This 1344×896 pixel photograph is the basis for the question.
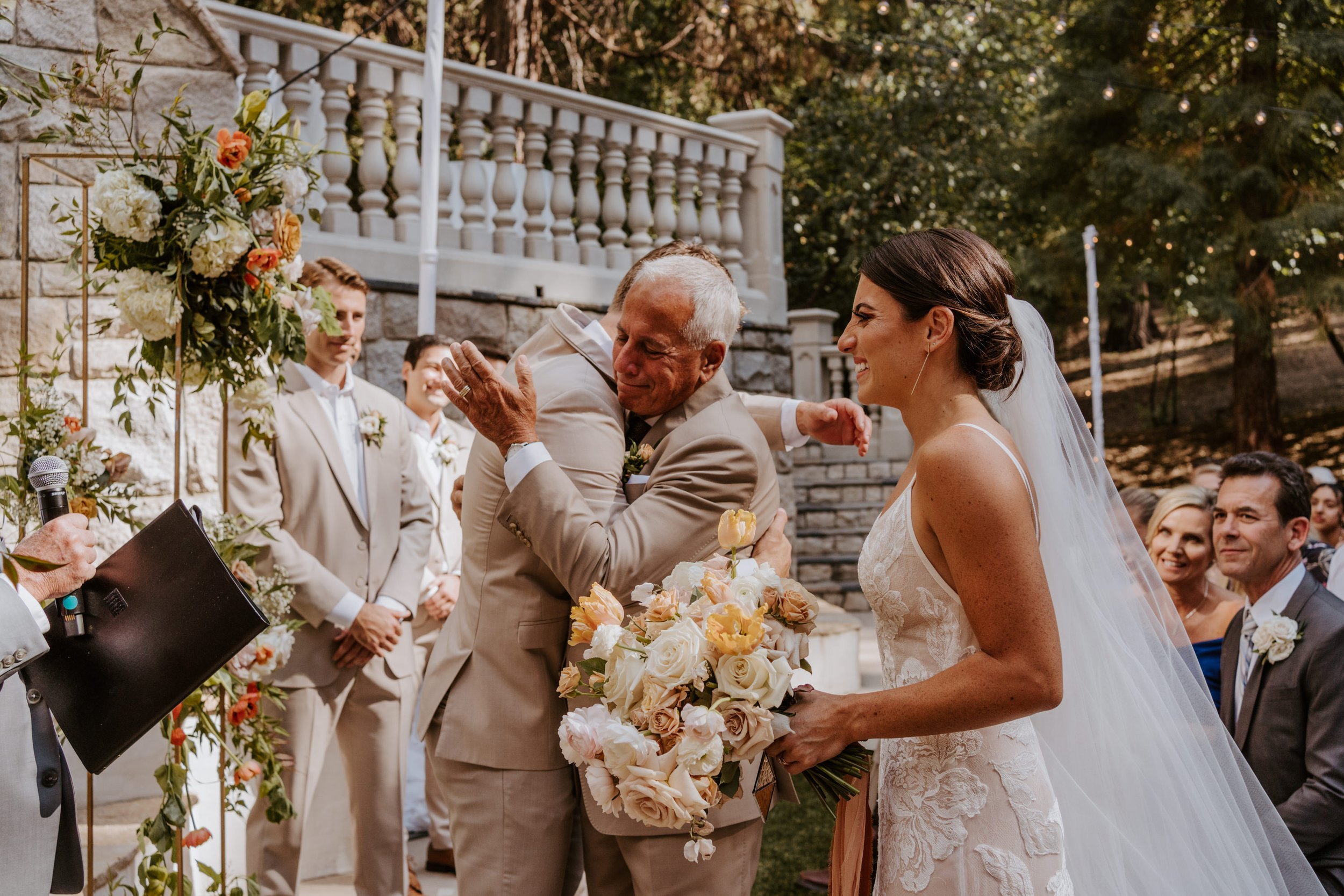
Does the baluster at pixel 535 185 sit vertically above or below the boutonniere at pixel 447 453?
above

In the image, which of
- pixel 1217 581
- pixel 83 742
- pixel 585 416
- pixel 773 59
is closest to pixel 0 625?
pixel 83 742

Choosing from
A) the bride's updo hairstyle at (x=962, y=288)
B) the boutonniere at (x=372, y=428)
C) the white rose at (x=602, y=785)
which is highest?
the bride's updo hairstyle at (x=962, y=288)

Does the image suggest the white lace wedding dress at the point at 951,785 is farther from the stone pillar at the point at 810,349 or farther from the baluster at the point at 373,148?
the stone pillar at the point at 810,349

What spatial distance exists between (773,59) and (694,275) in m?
12.9

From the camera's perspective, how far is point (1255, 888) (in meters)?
2.36

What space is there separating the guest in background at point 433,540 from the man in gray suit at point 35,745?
7.35 feet

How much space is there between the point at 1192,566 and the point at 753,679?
2721 millimetres

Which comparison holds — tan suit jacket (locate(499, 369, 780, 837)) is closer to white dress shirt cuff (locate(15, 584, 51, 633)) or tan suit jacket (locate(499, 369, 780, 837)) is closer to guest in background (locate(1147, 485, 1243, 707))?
white dress shirt cuff (locate(15, 584, 51, 633))

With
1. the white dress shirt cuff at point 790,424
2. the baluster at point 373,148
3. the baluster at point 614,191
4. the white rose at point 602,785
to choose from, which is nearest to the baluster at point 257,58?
the baluster at point 373,148

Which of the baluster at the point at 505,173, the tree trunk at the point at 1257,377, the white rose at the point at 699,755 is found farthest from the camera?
the tree trunk at the point at 1257,377

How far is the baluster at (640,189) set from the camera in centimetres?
780

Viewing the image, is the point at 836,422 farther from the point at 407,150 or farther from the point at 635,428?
the point at 407,150

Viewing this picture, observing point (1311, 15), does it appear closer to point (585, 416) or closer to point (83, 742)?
point (585, 416)

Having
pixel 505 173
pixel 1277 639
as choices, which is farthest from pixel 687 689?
pixel 505 173
